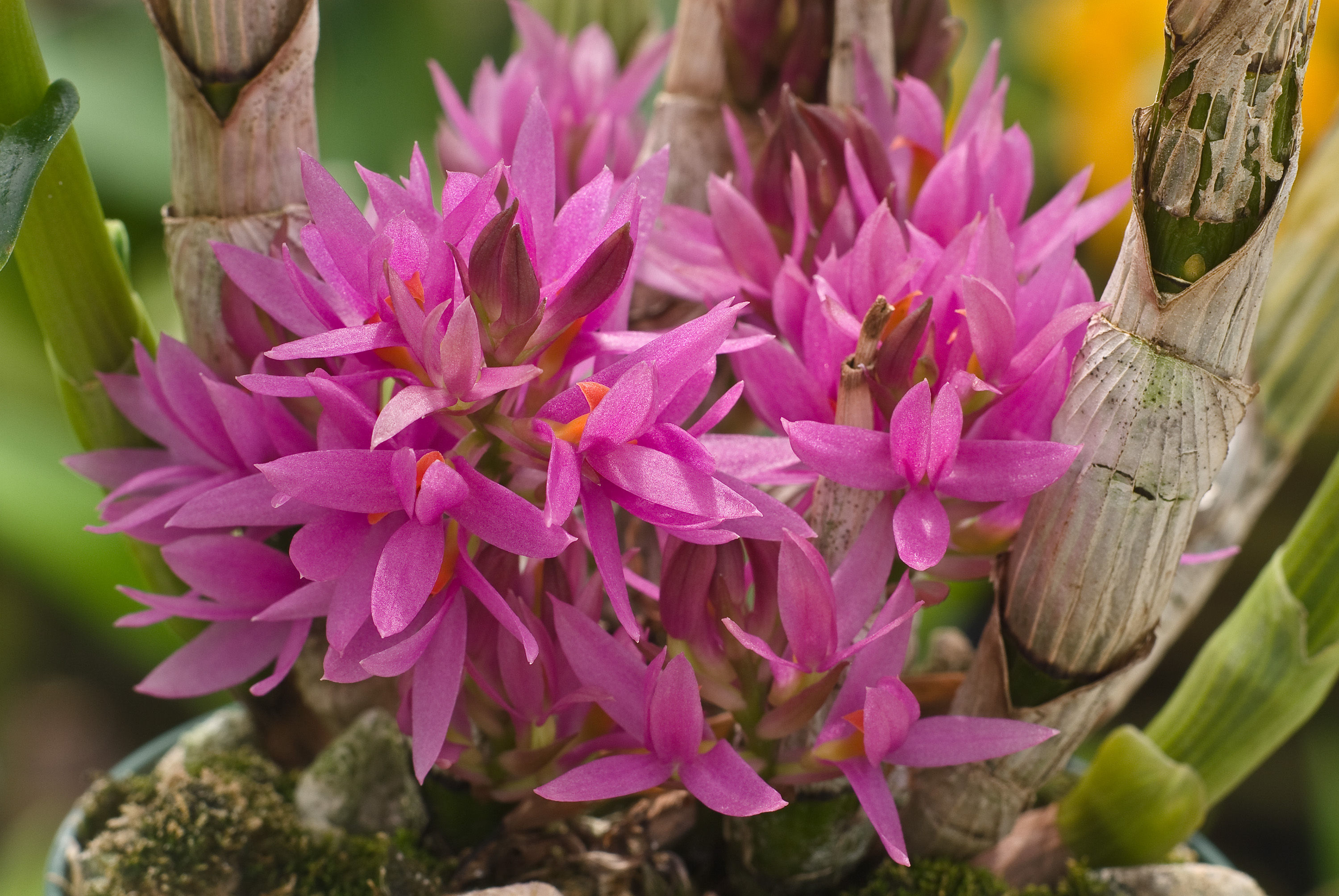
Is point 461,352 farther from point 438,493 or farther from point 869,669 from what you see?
point 869,669

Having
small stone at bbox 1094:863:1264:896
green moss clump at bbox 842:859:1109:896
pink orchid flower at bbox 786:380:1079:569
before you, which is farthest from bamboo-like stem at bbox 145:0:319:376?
small stone at bbox 1094:863:1264:896

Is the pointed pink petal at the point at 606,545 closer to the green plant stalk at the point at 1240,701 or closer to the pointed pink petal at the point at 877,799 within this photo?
the pointed pink petal at the point at 877,799

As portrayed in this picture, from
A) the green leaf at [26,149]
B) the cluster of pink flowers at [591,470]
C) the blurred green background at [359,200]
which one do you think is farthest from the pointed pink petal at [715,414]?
the blurred green background at [359,200]

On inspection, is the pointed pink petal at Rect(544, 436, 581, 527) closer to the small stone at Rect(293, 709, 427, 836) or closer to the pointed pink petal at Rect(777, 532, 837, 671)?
the pointed pink petal at Rect(777, 532, 837, 671)

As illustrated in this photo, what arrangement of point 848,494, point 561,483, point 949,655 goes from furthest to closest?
1. point 949,655
2. point 848,494
3. point 561,483

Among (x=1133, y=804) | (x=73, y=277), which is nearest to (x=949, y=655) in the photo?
(x=1133, y=804)

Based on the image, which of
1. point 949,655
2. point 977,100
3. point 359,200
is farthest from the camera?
point 359,200
